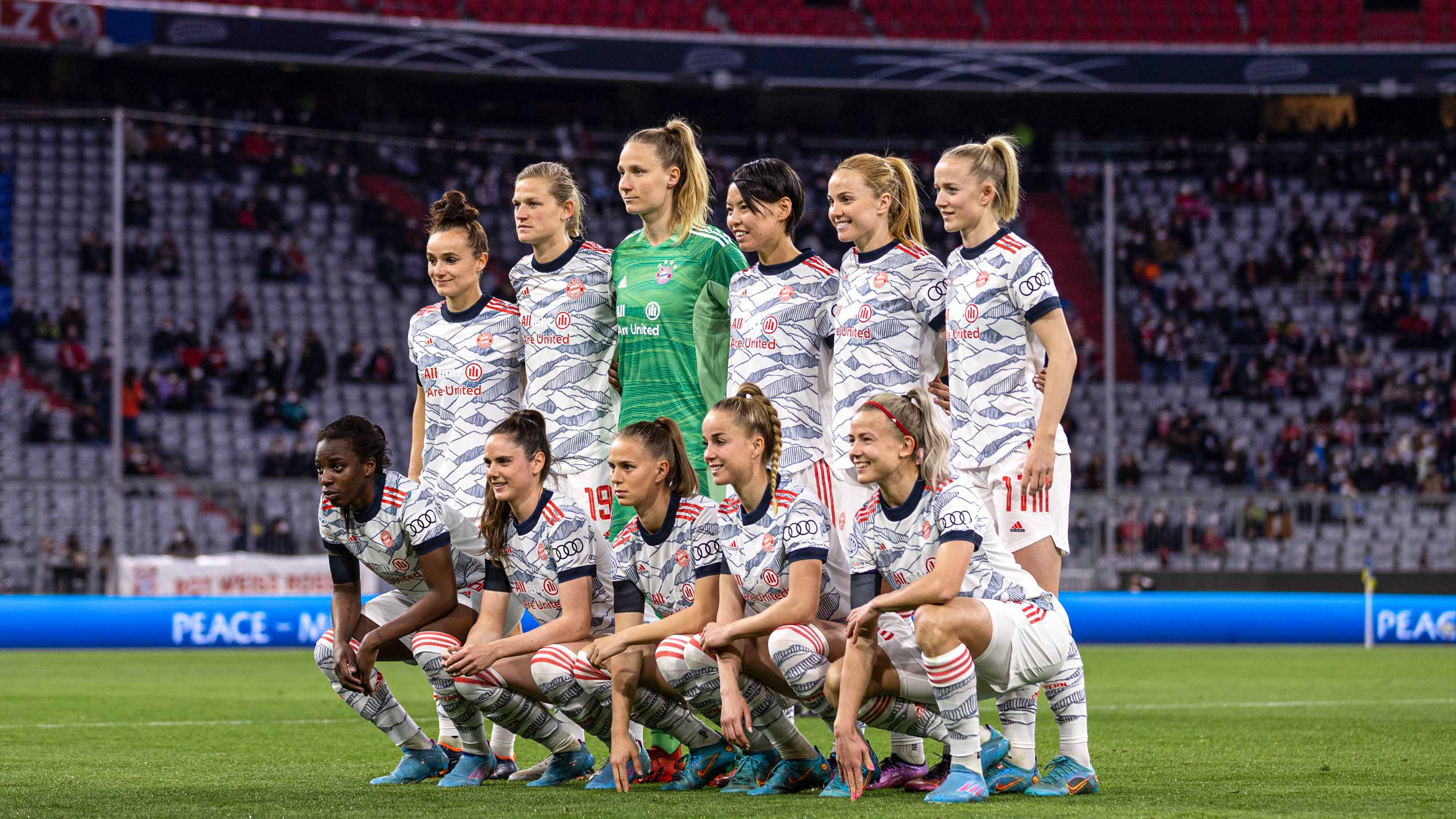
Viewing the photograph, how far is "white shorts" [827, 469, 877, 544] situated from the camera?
5961mm

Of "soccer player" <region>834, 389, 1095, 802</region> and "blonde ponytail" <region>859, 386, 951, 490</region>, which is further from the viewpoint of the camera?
"blonde ponytail" <region>859, 386, 951, 490</region>

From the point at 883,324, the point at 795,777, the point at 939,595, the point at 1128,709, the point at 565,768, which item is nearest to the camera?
the point at 939,595

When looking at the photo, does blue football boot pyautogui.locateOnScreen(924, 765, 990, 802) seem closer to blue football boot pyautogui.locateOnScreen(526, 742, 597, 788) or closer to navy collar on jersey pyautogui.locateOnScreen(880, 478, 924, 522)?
navy collar on jersey pyautogui.locateOnScreen(880, 478, 924, 522)

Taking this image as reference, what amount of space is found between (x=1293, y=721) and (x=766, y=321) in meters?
4.23

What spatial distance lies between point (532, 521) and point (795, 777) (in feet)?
4.15

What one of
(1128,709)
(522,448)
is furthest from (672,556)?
(1128,709)

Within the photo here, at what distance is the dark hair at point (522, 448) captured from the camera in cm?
577

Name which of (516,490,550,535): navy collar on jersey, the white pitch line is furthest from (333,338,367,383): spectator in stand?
(516,490,550,535): navy collar on jersey

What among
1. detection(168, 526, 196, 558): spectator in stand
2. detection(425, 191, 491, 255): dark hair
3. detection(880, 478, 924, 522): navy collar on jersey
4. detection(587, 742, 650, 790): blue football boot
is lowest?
detection(168, 526, 196, 558): spectator in stand

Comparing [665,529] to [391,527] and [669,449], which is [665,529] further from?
[391,527]

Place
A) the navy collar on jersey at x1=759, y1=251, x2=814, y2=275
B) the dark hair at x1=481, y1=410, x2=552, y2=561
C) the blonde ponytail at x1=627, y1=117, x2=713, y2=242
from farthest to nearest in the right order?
the blonde ponytail at x1=627, y1=117, x2=713, y2=242 < the navy collar on jersey at x1=759, y1=251, x2=814, y2=275 < the dark hair at x1=481, y1=410, x2=552, y2=561

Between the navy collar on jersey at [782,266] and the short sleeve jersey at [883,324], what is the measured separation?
23 cm

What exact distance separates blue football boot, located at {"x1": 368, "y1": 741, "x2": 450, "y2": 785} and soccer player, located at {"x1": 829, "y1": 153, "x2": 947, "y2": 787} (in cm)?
166

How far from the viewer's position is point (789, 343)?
6.05 metres
